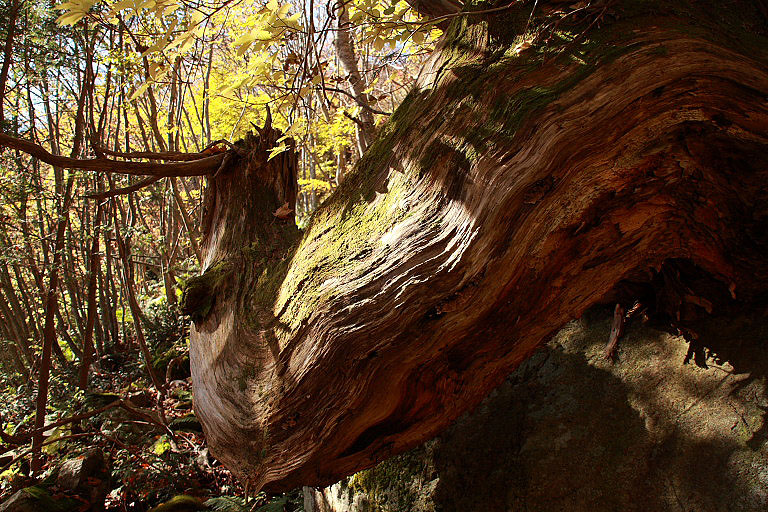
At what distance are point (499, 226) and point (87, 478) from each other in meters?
3.67

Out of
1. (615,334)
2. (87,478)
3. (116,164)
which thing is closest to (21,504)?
(87,478)

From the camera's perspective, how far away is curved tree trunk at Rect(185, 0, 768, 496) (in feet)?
5.24

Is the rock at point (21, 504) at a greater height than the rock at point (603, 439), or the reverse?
the rock at point (21, 504)

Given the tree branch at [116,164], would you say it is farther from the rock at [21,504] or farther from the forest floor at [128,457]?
the rock at [21,504]

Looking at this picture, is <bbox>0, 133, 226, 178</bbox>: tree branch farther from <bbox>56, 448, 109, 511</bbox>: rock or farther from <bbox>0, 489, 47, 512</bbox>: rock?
<bbox>56, 448, 109, 511</bbox>: rock

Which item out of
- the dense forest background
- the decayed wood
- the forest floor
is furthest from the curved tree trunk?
the forest floor

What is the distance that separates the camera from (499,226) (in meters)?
1.59

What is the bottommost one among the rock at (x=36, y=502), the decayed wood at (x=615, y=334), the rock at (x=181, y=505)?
the decayed wood at (x=615, y=334)

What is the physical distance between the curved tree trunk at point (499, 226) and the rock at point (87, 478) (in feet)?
6.98

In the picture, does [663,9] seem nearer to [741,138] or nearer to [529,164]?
[741,138]

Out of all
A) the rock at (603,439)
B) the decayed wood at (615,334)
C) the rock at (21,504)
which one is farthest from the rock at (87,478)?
the decayed wood at (615,334)

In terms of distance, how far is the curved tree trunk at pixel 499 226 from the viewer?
1596 millimetres

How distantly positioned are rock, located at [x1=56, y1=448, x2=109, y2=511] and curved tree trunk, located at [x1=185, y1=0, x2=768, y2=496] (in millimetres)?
2129

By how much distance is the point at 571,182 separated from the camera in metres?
1.61
